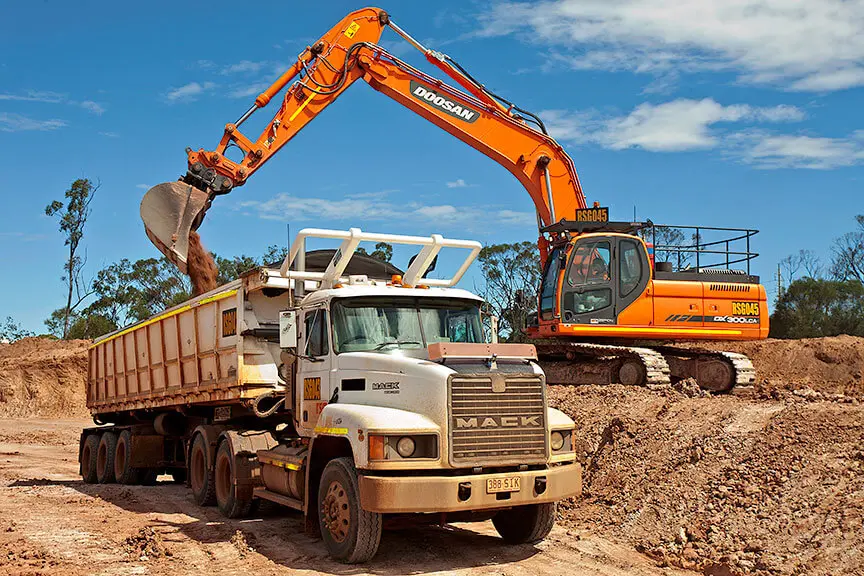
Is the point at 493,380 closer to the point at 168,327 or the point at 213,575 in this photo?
the point at 213,575

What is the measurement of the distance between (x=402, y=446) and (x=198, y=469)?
611 cm

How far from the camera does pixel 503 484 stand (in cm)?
849

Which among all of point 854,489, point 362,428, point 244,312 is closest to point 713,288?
point 854,489

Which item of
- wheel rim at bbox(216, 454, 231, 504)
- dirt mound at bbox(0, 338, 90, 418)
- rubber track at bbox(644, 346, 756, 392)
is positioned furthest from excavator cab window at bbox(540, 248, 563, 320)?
dirt mound at bbox(0, 338, 90, 418)

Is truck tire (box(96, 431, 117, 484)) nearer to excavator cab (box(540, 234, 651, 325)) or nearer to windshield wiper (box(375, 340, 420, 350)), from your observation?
excavator cab (box(540, 234, 651, 325))

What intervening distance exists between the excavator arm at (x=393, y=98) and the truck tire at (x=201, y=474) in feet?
13.3

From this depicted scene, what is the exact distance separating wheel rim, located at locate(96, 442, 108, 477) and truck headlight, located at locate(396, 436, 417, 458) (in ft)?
34.4

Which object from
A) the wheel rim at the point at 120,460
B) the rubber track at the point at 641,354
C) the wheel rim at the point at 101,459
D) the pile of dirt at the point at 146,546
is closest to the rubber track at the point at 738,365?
the rubber track at the point at 641,354

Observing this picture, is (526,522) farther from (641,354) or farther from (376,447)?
(641,354)

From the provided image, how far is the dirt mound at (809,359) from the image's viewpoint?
77.7 ft

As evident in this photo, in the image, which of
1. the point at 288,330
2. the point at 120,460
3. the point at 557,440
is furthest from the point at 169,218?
the point at 557,440

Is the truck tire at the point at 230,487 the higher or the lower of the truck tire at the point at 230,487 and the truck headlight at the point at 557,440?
the lower

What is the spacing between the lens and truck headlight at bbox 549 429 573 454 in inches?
361

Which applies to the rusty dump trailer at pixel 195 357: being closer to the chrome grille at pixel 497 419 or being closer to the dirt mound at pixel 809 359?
the chrome grille at pixel 497 419
